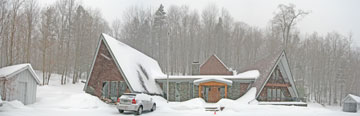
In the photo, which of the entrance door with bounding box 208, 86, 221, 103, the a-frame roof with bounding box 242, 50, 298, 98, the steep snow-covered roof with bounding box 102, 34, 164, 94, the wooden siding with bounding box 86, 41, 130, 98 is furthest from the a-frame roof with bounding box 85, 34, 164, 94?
the a-frame roof with bounding box 242, 50, 298, 98

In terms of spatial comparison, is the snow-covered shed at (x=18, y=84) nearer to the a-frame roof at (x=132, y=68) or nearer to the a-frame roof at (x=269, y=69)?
the a-frame roof at (x=132, y=68)

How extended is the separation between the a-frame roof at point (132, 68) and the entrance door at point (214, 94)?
4617 millimetres

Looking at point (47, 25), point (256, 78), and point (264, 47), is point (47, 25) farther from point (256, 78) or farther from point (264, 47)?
point (264, 47)

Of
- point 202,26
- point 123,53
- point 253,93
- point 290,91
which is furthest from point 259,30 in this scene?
point 123,53

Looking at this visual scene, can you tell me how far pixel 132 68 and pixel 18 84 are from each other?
8.38m

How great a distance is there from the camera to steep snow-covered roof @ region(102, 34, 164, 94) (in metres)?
21.3

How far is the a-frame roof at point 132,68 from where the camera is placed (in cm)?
2112

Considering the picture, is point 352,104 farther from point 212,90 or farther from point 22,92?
point 22,92

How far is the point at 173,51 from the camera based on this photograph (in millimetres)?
49625

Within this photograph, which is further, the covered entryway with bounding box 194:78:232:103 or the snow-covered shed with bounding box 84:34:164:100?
the covered entryway with bounding box 194:78:232:103

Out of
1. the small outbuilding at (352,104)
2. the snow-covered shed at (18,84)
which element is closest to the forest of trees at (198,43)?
the small outbuilding at (352,104)

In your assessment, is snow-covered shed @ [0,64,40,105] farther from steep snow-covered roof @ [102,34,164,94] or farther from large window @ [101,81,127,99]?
steep snow-covered roof @ [102,34,164,94]

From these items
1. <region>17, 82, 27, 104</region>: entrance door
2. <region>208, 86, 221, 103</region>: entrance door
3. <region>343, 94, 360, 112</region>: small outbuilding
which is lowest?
<region>343, 94, 360, 112</region>: small outbuilding

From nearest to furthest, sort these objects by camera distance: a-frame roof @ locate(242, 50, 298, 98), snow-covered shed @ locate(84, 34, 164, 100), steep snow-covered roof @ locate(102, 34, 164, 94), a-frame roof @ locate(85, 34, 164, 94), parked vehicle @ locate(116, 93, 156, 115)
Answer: parked vehicle @ locate(116, 93, 156, 115) → a-frame roof @ locate(85, 34, 164, 94) → steep snow-covered roof @ locate(102, 34, 164, 94) → snow-covered shed @ locate(84, 34, 164, 100) → a-frame roof @ locate(242, 50, 298, 98)
